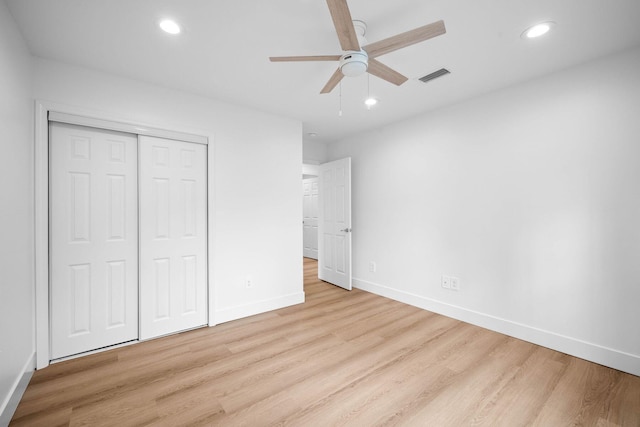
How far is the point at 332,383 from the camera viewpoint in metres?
1.98

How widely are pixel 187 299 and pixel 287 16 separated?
2.76 meters

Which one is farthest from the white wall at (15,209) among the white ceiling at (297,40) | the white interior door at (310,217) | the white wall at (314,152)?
the white interior door at (310,217)

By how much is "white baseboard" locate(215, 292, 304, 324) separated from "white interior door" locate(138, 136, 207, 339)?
200mm

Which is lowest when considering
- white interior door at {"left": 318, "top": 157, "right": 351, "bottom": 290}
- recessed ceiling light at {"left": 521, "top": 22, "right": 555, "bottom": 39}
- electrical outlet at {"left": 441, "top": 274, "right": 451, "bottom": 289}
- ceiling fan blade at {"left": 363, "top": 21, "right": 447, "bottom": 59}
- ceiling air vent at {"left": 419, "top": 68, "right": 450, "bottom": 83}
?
electrical outlet at {"left": 441, "top": 274, "right": 451, "bottom": 289}

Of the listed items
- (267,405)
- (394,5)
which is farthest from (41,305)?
(394,5)

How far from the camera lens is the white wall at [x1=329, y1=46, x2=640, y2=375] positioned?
2.16 meters

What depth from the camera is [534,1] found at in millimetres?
1640

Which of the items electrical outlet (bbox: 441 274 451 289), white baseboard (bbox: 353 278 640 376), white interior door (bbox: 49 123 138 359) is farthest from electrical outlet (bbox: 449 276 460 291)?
white interior door (bbox: 49 123 138 359)

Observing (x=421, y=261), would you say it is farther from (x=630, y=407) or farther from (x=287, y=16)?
(x=287, y=16)

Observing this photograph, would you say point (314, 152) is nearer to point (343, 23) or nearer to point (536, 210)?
point (536, 210)

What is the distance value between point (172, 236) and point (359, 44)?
2.46 meters

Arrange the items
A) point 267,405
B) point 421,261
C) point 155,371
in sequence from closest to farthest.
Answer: point 267,405 → point 155,371 → point 421,261

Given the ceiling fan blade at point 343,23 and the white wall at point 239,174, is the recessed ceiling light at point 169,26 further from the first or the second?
the ceiling fan blade at point 343,23

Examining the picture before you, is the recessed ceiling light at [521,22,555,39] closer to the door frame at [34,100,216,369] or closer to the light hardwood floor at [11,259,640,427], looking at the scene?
the light hardwood floor at [11,259,640,427]
